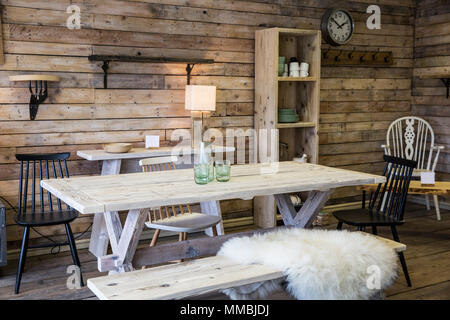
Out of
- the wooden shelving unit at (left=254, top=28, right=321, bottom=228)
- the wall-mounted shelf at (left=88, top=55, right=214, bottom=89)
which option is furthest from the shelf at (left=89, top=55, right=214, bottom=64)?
the wooden shelving unit at (left=254, top=28, right=321, bottom=228)

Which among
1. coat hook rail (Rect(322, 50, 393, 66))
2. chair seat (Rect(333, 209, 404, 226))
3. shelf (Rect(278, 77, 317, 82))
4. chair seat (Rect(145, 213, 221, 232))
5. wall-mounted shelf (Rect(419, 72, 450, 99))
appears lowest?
chair seat (Rect(145, 213, 221, 232))

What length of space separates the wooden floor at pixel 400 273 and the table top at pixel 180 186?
0.53 m

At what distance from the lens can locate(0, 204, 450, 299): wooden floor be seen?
3.38 metres

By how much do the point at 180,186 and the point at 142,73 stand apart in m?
1.86

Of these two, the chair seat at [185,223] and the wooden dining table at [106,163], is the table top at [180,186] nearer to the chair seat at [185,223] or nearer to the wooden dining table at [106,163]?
the chair seat at [185,223]

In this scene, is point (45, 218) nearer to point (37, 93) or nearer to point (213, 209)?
point (37, 93)

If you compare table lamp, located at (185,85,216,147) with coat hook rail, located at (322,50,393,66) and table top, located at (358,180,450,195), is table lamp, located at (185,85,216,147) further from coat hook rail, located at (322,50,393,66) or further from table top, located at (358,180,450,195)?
table top, located at (358,180,450,195)

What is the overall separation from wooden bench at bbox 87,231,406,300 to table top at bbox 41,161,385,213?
322 millimetres

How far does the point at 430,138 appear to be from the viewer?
5992 millimetres

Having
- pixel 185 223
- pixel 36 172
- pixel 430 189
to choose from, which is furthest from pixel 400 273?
pixel 36 172

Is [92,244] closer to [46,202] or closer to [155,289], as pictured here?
[46,202]

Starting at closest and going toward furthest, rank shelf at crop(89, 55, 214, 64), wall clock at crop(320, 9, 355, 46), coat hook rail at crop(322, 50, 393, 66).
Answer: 1. shelf at crop(89, 55, 214, 64)
2. wall clock at crop(320, 9, 355, 46)
3. coat hook rail at crop(322, 50, 393, 66)

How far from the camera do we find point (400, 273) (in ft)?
12.4

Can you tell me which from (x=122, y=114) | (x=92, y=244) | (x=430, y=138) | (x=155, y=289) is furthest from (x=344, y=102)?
(x=155, y=289)
